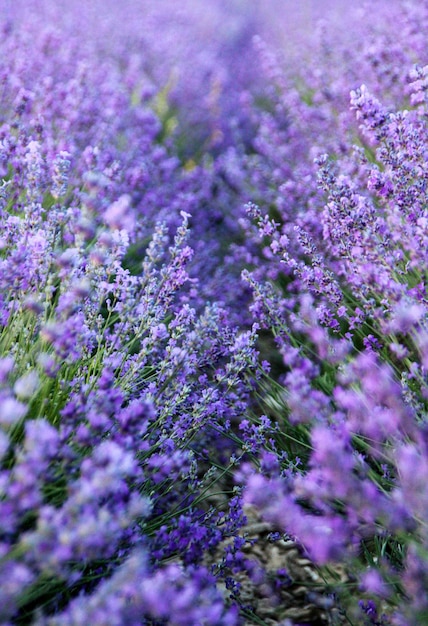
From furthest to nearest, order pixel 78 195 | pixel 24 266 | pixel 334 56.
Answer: pixel 334 56
pixel 78 195
pixel 24 266

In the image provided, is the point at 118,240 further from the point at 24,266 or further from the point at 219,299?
the point at 219,299

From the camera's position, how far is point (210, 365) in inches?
85.6

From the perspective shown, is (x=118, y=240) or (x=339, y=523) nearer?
(x=339, y=523)

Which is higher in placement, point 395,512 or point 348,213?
point 348,213

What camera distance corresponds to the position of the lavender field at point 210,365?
1.18 meters

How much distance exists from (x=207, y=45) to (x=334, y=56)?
2618 mm

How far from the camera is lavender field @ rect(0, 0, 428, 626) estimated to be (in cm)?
118

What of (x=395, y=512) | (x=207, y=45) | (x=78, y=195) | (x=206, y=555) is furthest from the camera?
(x=207, y=45)

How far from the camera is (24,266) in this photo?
5.45 feet

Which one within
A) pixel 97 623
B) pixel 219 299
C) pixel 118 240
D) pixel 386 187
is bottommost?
pixel 219 299

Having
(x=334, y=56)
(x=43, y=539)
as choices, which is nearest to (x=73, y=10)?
(x=334, y=56)

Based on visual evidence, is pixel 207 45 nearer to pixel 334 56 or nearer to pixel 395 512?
pixel 334 56

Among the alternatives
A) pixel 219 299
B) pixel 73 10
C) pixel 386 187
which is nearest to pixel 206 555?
pixel 219 299

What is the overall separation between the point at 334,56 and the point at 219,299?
2367mm
